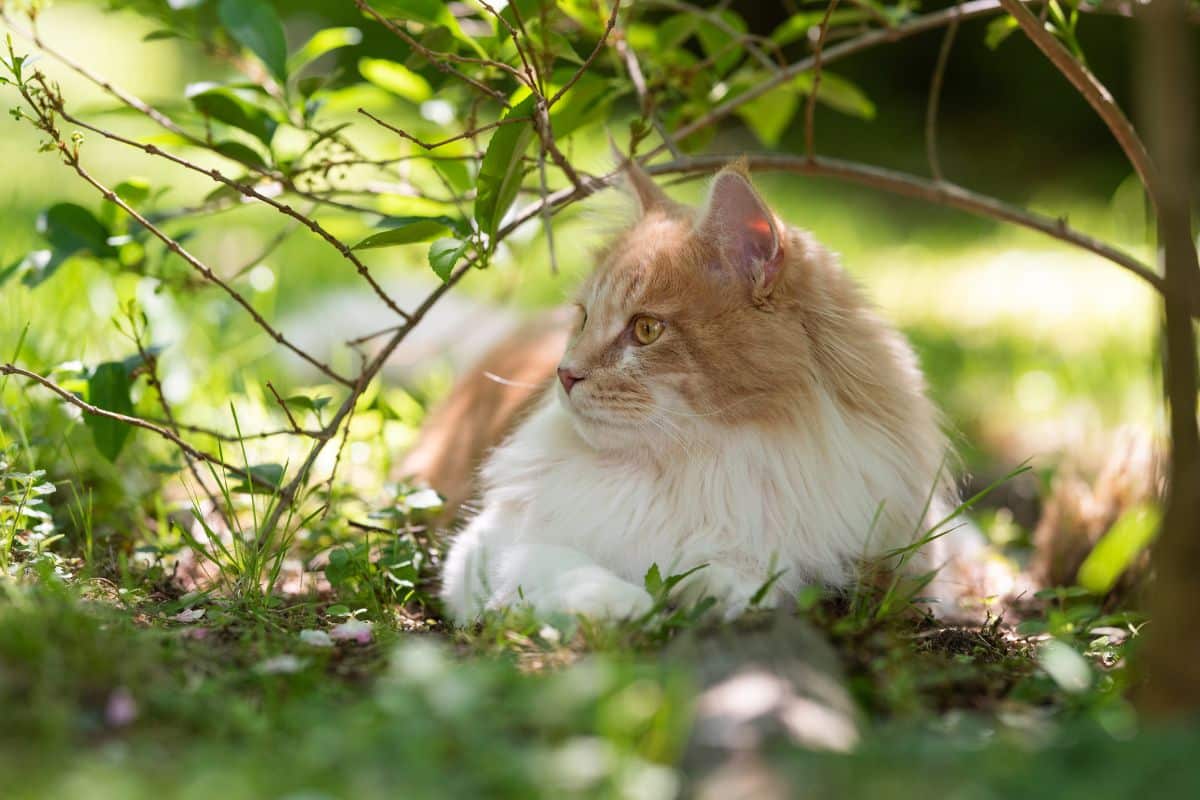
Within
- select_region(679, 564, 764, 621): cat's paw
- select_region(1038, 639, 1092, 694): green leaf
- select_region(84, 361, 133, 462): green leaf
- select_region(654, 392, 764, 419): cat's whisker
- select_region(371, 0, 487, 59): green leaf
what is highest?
select_region(371, 0, 487, 59): green leaf

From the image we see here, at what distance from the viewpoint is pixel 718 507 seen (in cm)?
197

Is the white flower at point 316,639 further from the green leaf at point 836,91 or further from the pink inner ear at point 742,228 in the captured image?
the green leaf at point 836,91

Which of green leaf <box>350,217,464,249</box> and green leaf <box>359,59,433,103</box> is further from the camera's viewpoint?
green leaf <box>359,59,433,103</box>

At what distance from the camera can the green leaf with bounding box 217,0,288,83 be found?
2248 millimetres

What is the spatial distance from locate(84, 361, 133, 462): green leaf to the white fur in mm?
712

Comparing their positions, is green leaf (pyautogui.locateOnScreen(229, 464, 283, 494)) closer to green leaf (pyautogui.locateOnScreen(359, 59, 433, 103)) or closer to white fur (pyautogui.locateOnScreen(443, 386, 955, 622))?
white fur (pyautogui.locateOnScreen(443, 386, 955, 622))

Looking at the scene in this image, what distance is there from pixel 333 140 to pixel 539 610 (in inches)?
41.7

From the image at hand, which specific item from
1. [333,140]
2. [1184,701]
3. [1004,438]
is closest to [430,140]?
[333,140]

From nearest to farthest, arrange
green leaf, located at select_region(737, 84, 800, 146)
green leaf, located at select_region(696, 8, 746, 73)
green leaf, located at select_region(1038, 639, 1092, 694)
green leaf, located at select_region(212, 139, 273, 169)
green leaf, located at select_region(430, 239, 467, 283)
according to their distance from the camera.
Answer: green leaf, located at select_region(1038, 639, 1092, 694) → green leaf, located at select_region(430, 239, 467, 283) → green leaf, located at select_region(212, 139, 273, 169) → green leaf, located at select_region(696, 8, 746, 73) → green leaf, located at select_region(737, 84, 800, 146)

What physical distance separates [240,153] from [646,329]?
0.94 meters

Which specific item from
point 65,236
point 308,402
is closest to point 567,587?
point 308,402

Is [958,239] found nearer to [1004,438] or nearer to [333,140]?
[1004,438]

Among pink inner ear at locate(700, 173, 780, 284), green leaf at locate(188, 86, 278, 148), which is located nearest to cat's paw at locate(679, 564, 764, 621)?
pink inner ear at locate(700, 173, 780, 284)

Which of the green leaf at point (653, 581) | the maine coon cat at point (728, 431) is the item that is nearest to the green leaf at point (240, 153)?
the maine coon cat at point (728, 431)
